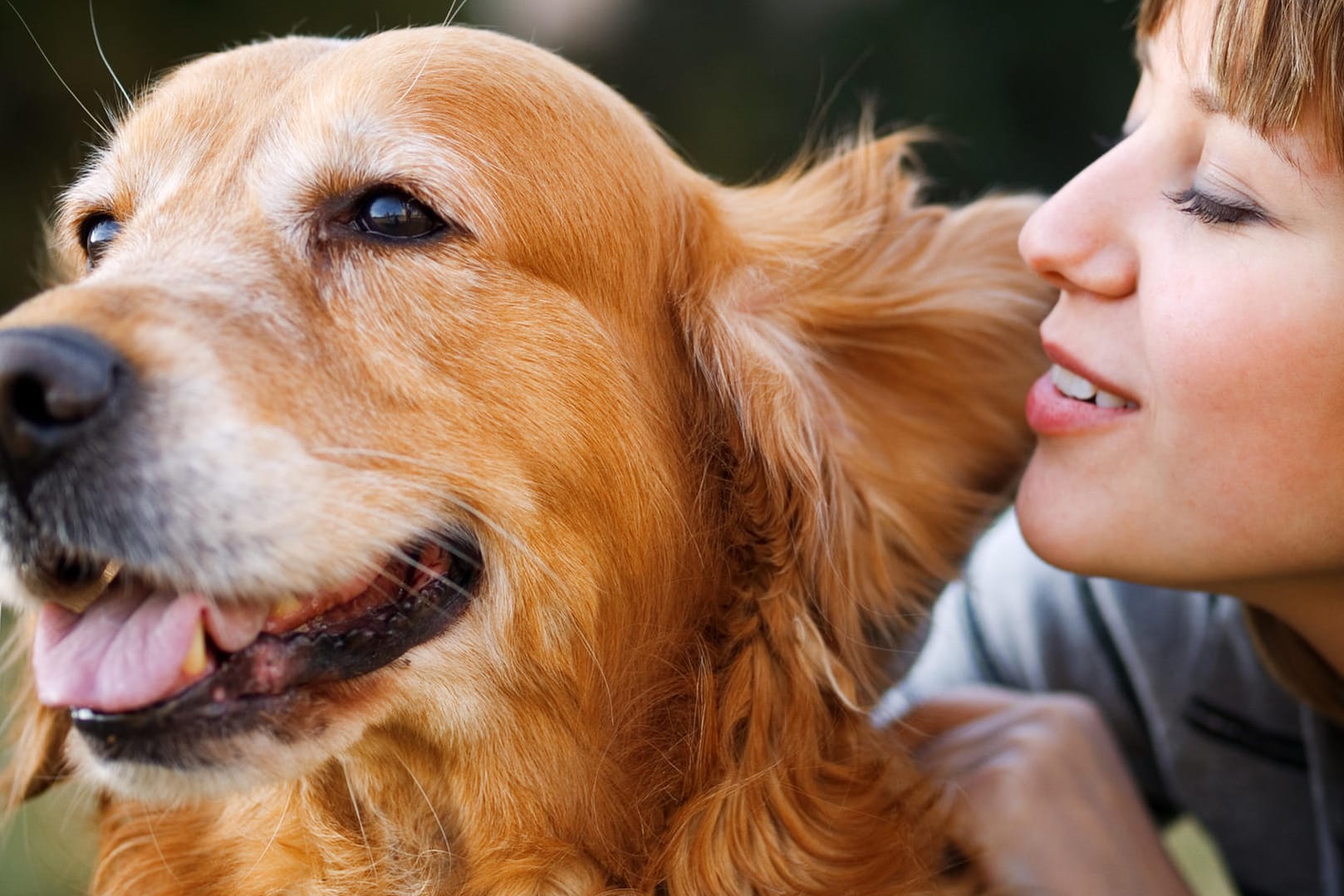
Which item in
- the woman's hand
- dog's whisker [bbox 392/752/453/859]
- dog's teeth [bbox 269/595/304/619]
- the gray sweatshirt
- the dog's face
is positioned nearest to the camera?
the dog's face

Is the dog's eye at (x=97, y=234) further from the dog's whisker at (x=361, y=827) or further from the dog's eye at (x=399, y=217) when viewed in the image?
the dog's whisker at (x=361, y=827)

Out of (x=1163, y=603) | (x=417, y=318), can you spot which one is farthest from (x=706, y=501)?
(x=1163, y=603)

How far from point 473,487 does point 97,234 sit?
941 millimetres

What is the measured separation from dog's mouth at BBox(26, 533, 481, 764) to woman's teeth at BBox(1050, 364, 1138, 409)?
111 cm

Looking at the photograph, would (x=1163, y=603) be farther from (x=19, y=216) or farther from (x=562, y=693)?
(x=19, y=216)

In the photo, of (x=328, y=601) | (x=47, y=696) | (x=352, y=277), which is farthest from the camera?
(x=352, y=277)

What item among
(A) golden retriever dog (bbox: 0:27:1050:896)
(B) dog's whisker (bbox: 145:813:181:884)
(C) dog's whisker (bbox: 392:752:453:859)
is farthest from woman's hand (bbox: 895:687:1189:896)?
(B) dog's whisker (bbox: 145:813:181:884)

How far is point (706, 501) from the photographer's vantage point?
2.28m

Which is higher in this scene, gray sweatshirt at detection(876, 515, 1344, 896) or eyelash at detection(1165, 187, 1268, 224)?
eyelash at detection(1165, 187, 1268, 224)

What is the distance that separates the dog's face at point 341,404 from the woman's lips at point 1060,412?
65 centimetres

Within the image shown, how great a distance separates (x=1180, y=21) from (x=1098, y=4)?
24.4 ft

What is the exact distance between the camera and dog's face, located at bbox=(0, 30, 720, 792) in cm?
176

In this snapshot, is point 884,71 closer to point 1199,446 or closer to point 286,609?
point 1199,446

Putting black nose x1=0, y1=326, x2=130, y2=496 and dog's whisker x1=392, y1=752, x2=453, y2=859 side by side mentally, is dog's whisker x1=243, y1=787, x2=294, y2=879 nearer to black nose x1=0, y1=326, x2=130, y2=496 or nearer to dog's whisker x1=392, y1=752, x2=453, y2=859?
dog's whisker x1=392, y1=752, x2=453, y2=859
